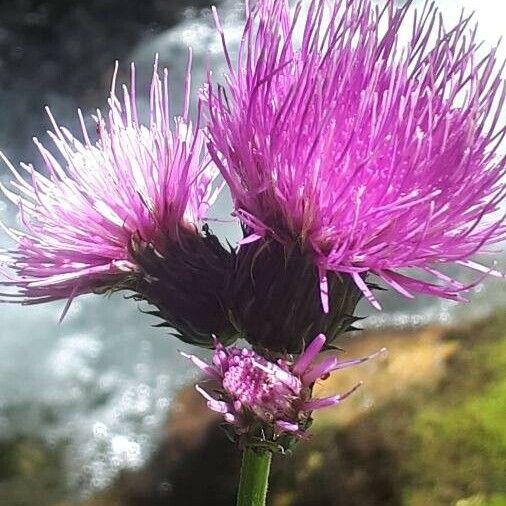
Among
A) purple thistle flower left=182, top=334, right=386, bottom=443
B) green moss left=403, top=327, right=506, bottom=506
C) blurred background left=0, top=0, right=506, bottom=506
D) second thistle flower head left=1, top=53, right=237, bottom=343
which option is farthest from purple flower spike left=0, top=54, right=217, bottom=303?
green moss left=403, top=327, right=506, bottom=506

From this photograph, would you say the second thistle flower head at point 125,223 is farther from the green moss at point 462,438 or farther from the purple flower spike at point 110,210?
the green moss at point 462,438

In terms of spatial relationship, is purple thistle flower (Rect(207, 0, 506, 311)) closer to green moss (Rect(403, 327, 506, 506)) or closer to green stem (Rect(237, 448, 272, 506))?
green stem (Rect(237, 448, 272, 506))

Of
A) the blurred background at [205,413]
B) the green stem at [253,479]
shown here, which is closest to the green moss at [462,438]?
the blurred background at [205,413]

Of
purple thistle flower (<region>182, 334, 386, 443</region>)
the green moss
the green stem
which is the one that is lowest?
the green moss

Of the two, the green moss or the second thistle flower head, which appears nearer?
the second thistle flower head

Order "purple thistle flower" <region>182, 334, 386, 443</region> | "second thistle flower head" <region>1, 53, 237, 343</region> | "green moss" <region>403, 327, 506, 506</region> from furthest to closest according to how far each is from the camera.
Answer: "green moss" <region>403, 327, 506, 506</region>
"second thistle flower head" <region>1, 53, 237, 343</region>
"purple thistle flower" <region>182, 334, 386, 443</region>

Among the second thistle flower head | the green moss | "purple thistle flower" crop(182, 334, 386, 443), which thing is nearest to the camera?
"purple thistle flower" crop(182, 334, 386, 443)

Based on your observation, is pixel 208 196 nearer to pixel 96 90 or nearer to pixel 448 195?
pixel 448 195

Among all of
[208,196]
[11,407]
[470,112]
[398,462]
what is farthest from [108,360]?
[470,112]
